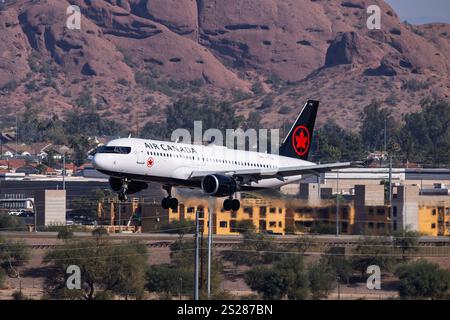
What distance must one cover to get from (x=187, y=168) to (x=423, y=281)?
128ft

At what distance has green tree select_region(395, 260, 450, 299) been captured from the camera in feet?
355

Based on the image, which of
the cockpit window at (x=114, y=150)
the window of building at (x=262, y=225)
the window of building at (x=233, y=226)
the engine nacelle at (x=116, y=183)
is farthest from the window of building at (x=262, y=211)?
the cockpit window at (x=114, y=150)

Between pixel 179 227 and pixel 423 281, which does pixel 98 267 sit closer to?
pixel 179 227

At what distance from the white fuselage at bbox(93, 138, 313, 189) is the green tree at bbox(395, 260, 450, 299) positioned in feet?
98.8

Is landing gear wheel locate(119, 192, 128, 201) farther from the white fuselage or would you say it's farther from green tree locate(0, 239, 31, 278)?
green tree locate(0, 239, 31, 278)

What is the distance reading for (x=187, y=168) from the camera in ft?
257

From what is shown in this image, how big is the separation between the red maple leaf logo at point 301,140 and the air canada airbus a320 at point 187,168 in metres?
6.87

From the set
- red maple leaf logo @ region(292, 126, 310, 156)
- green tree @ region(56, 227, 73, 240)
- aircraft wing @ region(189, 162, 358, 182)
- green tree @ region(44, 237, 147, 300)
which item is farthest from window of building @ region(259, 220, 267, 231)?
aircraft wing @ region(189, 162, 358, 182)

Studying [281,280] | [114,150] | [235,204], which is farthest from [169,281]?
[114,150]

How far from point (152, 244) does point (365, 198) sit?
78.6ft

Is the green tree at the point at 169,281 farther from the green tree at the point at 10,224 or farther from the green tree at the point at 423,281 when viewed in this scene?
the green tree at the point at 10,224
